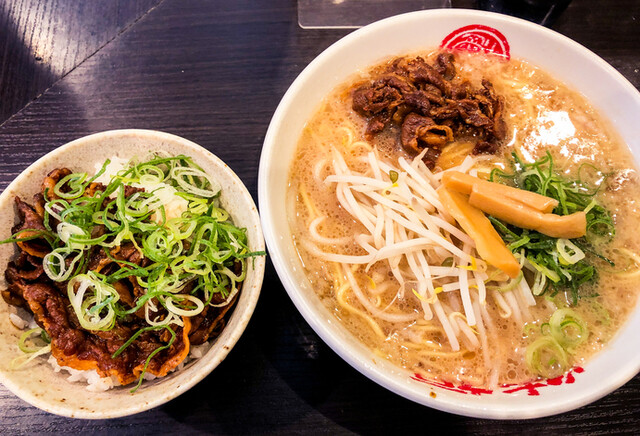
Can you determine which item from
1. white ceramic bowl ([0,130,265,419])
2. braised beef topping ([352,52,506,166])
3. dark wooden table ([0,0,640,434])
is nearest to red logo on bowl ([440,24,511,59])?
braised beef topping ([352,52,506,166])

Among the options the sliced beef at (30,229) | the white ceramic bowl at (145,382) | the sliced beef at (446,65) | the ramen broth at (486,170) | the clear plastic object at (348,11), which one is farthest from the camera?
the clear plastic object at (348,11)

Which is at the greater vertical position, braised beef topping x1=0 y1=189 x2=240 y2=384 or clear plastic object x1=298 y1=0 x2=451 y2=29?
clear plastic object x1=298 y1=0 x2=451 y2=29

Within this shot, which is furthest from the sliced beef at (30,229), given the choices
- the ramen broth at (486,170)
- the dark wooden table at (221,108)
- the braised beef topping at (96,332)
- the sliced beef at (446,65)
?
the sliced beef at (446,65)

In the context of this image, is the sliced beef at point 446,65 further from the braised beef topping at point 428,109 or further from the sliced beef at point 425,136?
the sliced beef at point 425,136

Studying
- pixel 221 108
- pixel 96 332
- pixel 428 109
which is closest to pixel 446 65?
pixel 428 109

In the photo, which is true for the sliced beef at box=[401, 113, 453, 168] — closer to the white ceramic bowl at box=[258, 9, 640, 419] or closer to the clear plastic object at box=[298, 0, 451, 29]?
the white ceramic bowl at box=[258, 9, 640, 419]
